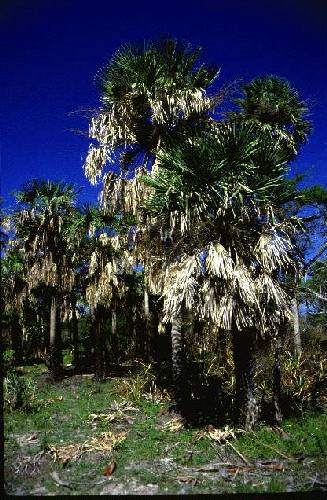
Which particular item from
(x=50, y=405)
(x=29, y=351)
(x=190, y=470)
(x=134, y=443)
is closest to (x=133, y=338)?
(x=29, y=351)

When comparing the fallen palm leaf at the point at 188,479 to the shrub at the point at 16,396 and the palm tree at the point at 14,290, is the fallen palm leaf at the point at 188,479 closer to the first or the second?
the shrub at the point at 16,396

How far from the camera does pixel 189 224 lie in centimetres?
831

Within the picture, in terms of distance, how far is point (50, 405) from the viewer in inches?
511

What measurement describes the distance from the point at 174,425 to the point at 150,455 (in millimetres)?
Result: 1879

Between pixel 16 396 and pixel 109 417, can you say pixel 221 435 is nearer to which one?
pixel 109 417

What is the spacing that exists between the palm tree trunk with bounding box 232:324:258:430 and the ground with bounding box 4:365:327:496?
371mm

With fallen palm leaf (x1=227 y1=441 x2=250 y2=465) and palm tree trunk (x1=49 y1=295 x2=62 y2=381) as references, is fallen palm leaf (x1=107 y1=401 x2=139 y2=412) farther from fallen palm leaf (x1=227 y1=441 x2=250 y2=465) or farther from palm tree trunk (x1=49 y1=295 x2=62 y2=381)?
palm tree trunk (x1=49 y1=295 x2=62 y2=381)

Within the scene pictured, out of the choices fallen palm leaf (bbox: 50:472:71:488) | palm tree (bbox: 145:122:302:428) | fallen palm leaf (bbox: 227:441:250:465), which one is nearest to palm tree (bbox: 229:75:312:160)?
palm tree (bbox: 145:122:302:428)

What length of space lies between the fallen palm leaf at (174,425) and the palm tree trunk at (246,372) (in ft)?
5.55

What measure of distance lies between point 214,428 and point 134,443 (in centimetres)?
186

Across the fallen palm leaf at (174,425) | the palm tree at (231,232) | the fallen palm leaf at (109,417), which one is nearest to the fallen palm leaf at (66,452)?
the fallen palm leaf at (109,417)

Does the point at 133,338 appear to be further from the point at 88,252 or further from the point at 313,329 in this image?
the point at 313,329

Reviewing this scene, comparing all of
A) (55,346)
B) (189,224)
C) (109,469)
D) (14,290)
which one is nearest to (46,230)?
(55,346)

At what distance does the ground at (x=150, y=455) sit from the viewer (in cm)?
670
